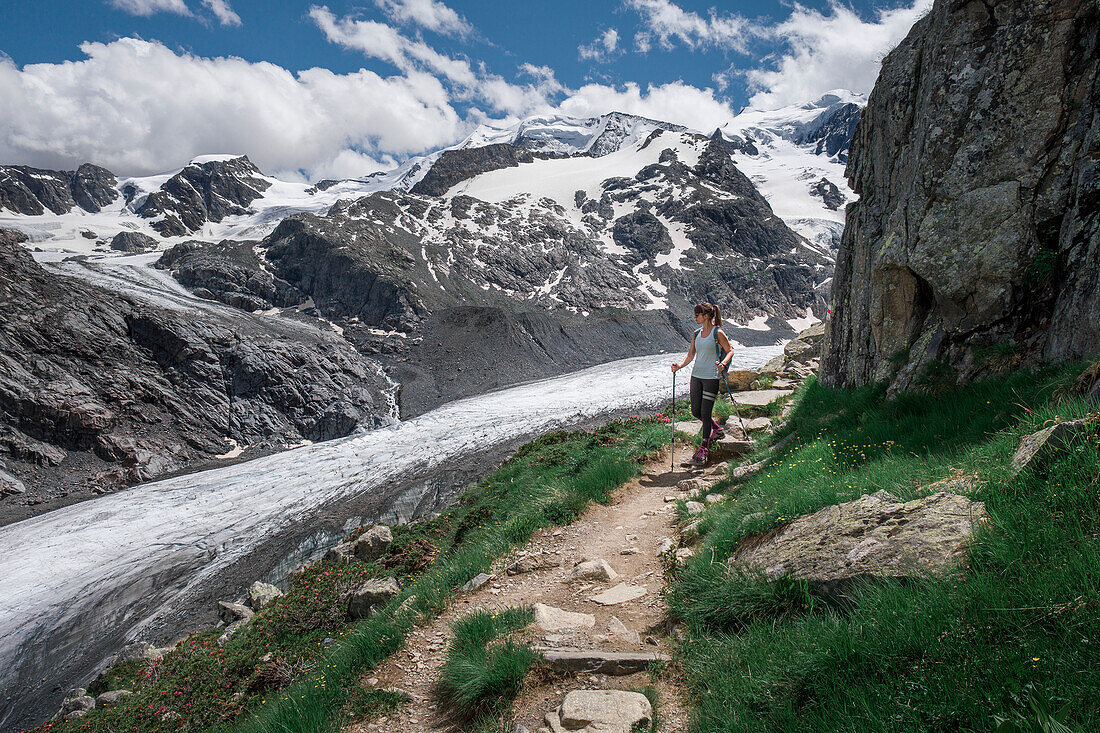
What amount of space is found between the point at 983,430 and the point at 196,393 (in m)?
36.7

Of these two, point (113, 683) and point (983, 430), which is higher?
point (983, 430)

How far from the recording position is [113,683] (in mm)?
10648

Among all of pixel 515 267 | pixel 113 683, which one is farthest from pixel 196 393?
pixel 515 267

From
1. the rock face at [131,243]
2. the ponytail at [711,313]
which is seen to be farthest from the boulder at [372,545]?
the rock face at [131,243]

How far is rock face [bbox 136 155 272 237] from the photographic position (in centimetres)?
13525

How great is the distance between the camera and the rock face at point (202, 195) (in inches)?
5325

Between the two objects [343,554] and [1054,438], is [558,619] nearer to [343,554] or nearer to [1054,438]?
[1054,438]

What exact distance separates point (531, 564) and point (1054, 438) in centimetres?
463

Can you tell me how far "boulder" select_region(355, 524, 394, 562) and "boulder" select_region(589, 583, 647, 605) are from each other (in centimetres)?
770

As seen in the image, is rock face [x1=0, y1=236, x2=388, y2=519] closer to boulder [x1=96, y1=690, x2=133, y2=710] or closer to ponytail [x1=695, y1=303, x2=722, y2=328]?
boulder [x1=96, y1=690, x2=133, y2=710]

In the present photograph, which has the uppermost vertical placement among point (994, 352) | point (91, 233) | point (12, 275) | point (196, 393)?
point (91, 233)

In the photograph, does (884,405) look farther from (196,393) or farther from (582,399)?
(196,393)

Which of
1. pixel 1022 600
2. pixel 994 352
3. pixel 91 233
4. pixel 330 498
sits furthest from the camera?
pixel 91 233

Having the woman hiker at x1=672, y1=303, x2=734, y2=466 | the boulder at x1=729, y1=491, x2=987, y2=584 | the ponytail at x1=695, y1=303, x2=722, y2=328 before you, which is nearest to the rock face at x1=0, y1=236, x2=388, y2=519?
the woman hiker at x1=672, y1=303, x2=734, y2=466
